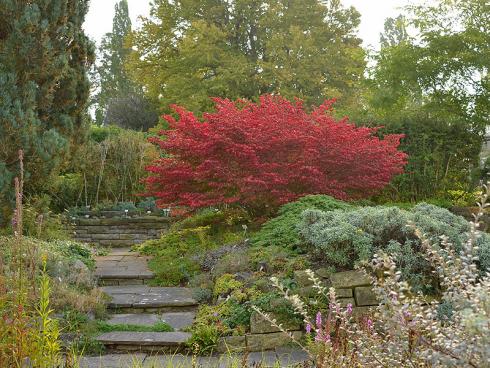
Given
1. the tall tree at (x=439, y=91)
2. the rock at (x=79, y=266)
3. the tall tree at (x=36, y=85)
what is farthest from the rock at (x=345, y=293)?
the tall tree at (x=439, y=91)

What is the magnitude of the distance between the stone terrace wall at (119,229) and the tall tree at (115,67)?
22980 mm

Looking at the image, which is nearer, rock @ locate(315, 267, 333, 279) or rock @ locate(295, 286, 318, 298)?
rock @ locate(295, 286, 318, 298)

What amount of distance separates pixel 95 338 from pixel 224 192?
9.78ft

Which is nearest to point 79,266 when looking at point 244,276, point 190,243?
point 190,243

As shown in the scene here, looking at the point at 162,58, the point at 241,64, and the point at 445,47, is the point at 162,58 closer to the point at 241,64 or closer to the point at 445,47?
→ the point at 241,64

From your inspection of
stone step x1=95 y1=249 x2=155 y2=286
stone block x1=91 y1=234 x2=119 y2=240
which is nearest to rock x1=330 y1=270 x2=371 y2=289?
stone step x1=95 y1=249 x2=155 y2=286

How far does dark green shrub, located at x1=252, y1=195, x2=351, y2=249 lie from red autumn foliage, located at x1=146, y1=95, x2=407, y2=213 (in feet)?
1.25

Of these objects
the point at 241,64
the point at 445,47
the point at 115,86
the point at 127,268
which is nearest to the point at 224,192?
the point at 127,268

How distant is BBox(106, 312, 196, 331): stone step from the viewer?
514cm

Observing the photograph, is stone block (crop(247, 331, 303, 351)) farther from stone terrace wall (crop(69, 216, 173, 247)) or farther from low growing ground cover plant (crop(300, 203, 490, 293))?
stone terrace wall (crop(69, 216, 173, 247))

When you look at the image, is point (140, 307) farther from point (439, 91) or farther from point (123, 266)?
point (439, 91)

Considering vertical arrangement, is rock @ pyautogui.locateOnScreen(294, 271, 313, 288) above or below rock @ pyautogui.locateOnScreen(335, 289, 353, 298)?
above

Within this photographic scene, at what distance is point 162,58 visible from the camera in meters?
18.9

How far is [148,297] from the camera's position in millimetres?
5879
